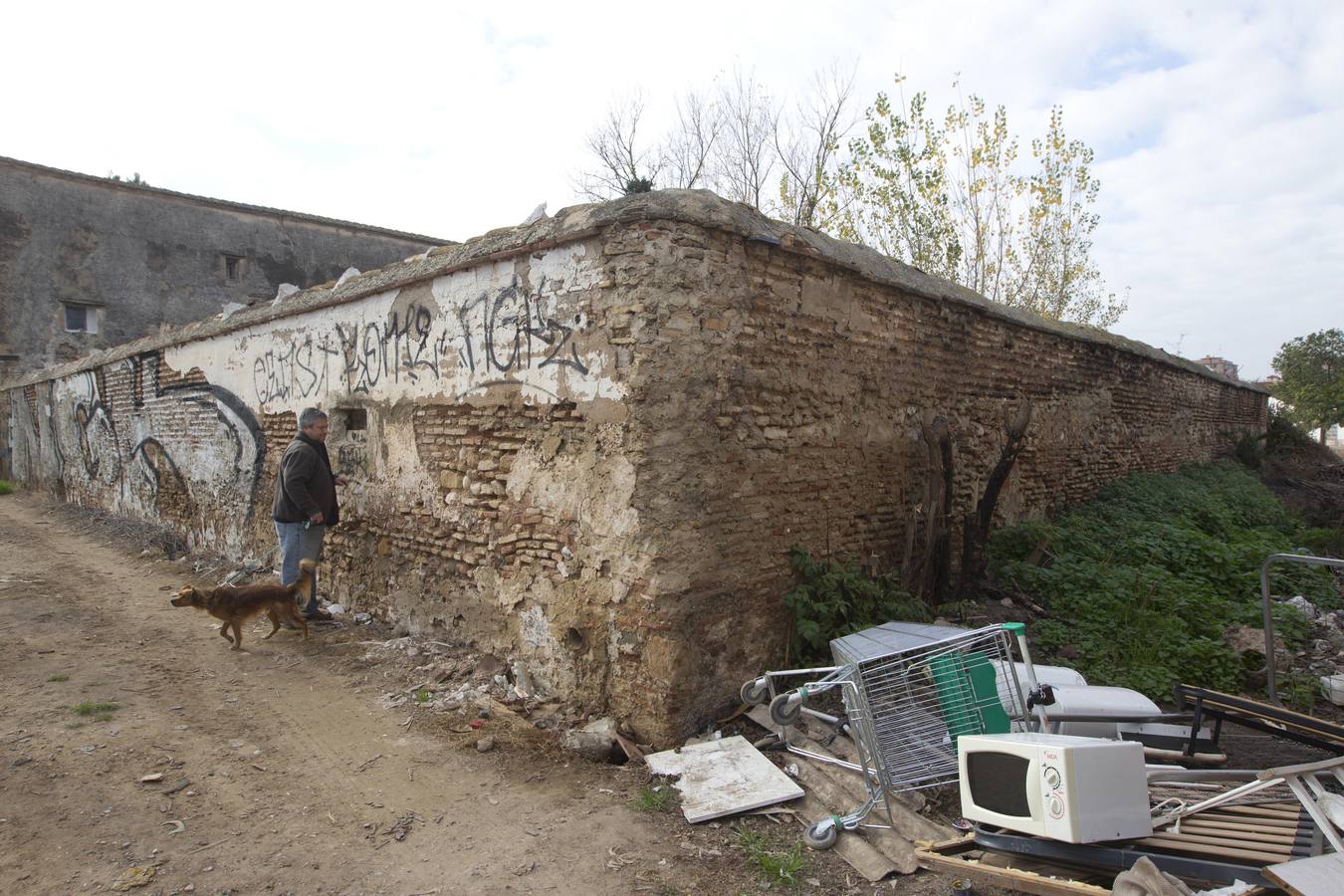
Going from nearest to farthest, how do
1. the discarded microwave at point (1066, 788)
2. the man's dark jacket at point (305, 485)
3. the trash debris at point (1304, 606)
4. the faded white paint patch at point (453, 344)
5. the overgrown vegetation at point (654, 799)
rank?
the discarded microwave at point (1066, 788) < the overgrown vegetation at point (654, 799) < the faded white paint patch at point (453, 344) < the man's dark jacket at point (305, 485) < the trash debris at point (1304, 606)

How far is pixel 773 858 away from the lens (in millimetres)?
3225

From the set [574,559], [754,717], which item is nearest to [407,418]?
[574,559]

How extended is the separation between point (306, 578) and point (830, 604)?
440 cm

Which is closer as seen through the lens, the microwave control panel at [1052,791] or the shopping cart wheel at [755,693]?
the microwave control panel at [1052,791]

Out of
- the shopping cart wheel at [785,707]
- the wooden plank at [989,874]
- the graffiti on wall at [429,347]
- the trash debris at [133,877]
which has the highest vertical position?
the graffiti on wall at [429,347]

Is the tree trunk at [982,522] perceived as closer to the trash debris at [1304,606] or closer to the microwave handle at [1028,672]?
the trash debris at [1304,606]

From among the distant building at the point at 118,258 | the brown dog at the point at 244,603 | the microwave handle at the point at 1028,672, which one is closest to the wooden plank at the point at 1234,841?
the microwave handle at the point at 1028,672

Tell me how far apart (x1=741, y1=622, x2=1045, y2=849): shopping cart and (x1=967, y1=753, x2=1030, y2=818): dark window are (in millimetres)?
505

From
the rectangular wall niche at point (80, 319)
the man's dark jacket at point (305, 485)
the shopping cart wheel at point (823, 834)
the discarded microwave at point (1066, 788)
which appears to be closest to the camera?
the discarded microwave at point (1066, 788)

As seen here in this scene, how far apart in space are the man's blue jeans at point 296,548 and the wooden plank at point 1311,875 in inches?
253

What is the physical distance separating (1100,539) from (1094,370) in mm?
2588

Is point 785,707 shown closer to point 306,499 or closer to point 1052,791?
point 1052,791

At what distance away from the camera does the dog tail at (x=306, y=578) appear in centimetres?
635

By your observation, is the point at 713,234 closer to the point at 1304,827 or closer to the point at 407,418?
the point at 407,418
